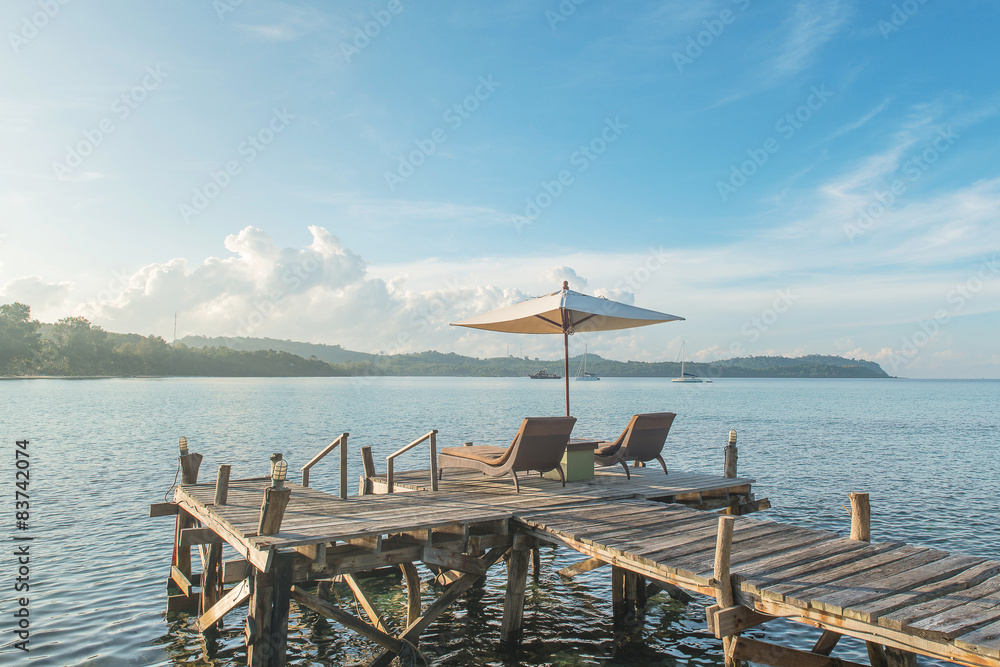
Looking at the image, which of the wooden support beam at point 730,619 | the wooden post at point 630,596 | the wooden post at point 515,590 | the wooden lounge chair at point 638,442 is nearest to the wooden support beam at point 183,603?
the wooden post at point 515,590

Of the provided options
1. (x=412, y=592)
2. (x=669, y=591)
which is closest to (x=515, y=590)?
(x=412, y=592)

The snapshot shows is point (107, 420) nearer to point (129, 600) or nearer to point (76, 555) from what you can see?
point (76, 555)

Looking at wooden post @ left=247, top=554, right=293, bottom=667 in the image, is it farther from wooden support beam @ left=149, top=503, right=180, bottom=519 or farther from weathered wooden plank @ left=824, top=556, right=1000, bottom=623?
weathered wooden plank @ left=824, top=556, right=1000, bottom=623

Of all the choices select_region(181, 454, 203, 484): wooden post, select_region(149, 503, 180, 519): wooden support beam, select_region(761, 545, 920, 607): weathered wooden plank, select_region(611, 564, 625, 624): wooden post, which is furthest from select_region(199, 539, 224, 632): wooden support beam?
select_region(761, 545, 920, 607): weathered wooden plank

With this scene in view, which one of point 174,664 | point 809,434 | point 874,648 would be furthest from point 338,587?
point 809,434

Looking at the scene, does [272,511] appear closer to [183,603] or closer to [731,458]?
[183,603]

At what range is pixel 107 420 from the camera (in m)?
39.2

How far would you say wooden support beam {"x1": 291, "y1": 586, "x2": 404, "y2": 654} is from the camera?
22.0ft

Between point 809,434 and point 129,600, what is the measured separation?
37.1m

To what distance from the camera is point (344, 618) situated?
6938 millimetres

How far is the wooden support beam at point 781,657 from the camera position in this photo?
17.8 feet

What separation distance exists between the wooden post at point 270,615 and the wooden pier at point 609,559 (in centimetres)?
1

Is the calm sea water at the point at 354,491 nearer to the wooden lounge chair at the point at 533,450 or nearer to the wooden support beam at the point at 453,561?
the wooden support beam at the point at 453,561

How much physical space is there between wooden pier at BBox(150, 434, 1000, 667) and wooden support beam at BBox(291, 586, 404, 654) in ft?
0.05
